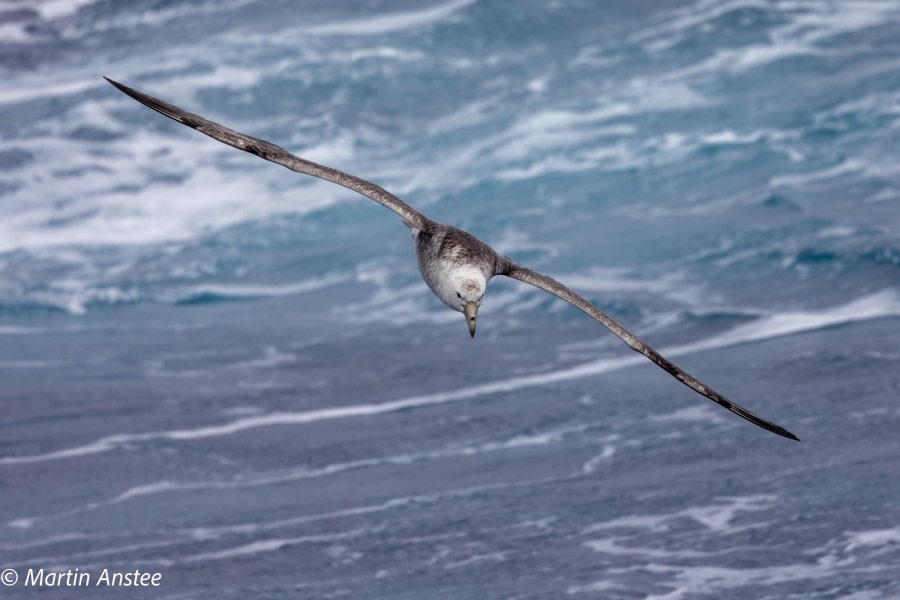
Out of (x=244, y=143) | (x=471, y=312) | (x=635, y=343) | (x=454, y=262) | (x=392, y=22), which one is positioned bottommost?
(x=635, y=343)

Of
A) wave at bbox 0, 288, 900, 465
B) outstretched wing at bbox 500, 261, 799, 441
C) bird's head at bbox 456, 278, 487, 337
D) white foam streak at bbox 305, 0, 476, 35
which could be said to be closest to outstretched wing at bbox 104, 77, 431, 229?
bird's head at bbox 456, 278, 487, 337

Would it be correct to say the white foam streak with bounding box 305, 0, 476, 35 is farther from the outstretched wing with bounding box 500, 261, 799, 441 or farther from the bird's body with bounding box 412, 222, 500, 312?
the outstretched wing with bounding box 500, 261, 799, 441

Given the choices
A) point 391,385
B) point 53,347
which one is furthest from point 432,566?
point 53,347

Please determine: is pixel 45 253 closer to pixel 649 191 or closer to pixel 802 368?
pixel 649 191

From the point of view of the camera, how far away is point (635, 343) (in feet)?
47.5

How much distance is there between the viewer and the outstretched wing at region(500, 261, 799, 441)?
14125 mm

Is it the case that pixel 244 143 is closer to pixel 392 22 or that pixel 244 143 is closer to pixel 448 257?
pixel 448 257

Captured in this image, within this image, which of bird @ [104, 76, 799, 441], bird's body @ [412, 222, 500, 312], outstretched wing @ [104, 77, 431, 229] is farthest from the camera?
bird's body @ [412, 222, 500, 312]

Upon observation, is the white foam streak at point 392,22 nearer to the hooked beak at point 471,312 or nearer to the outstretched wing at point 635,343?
the outstretched wing at point 635,343

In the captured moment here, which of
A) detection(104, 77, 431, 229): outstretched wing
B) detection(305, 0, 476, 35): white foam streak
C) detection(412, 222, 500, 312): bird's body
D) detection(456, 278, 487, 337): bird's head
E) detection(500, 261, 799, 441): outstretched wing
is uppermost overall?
detection(305, 0, 476, 35): white foam streak

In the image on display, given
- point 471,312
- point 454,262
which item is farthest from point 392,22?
point 471,312

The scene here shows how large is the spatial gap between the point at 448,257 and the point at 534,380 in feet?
45.9

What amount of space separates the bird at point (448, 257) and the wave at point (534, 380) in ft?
39.8

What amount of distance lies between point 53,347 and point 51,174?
43.3 feet
